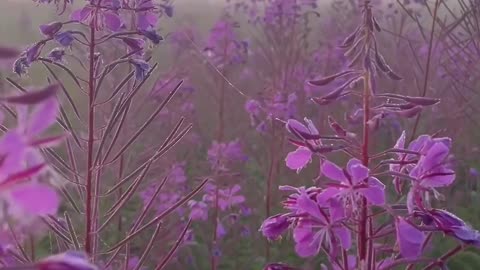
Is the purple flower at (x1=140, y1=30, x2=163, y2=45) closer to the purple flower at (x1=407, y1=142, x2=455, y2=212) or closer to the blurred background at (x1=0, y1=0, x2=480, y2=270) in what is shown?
the purple flower at (x1=407, y1=142, x2=455, y2=212)

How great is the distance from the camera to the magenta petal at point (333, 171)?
1549 mm

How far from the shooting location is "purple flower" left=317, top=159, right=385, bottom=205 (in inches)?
59.7

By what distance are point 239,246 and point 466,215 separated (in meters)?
1.43

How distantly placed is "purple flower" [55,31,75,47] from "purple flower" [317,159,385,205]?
2.95 ft

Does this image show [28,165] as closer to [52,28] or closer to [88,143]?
[88,143]

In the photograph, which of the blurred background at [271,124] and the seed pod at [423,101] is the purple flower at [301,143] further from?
the blurred background at [271,124]

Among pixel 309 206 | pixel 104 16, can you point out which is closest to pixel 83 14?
pixel 104 16

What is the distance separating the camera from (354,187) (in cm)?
153

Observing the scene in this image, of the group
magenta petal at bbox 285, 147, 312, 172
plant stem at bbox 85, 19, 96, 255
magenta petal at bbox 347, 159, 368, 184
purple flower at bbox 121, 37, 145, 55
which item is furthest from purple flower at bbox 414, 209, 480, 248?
purple flower at bbox 121, 37, 145, 55

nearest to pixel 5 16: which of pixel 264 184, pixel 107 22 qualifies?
pixel 264 184

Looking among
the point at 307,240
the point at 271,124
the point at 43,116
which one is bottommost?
the point at 307,240

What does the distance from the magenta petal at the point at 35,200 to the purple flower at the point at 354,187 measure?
36.4 inches

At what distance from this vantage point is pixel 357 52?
1731 mm

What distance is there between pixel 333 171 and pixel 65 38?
90 cm
